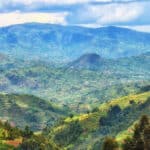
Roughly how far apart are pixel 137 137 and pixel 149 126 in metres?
4.06

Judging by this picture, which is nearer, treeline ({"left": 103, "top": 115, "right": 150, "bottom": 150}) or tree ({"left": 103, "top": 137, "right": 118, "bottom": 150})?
tree ({"left": 103, "top": 137, "right": 118, "bottom": 150})

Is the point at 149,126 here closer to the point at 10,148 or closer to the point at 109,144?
the point at 109,144

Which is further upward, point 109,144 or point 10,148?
point 109,144

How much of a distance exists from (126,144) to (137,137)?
301 centimetres

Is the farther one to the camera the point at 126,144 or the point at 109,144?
the point at 126,144

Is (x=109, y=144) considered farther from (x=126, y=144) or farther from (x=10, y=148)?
(x=10, y=148)

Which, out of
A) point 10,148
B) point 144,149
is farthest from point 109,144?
point 10,148

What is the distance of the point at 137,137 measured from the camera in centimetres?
7812

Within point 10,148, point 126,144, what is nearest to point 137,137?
point 126,144

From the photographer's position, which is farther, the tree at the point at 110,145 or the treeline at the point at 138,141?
the treeline at the point at 138,141

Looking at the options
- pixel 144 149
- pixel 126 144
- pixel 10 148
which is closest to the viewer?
pixel 144 149

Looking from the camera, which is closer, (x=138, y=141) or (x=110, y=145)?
(x=110, y=145)

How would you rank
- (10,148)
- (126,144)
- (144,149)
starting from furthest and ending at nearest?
(10,148), (126,144), (144,149)

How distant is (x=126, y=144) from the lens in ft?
263
